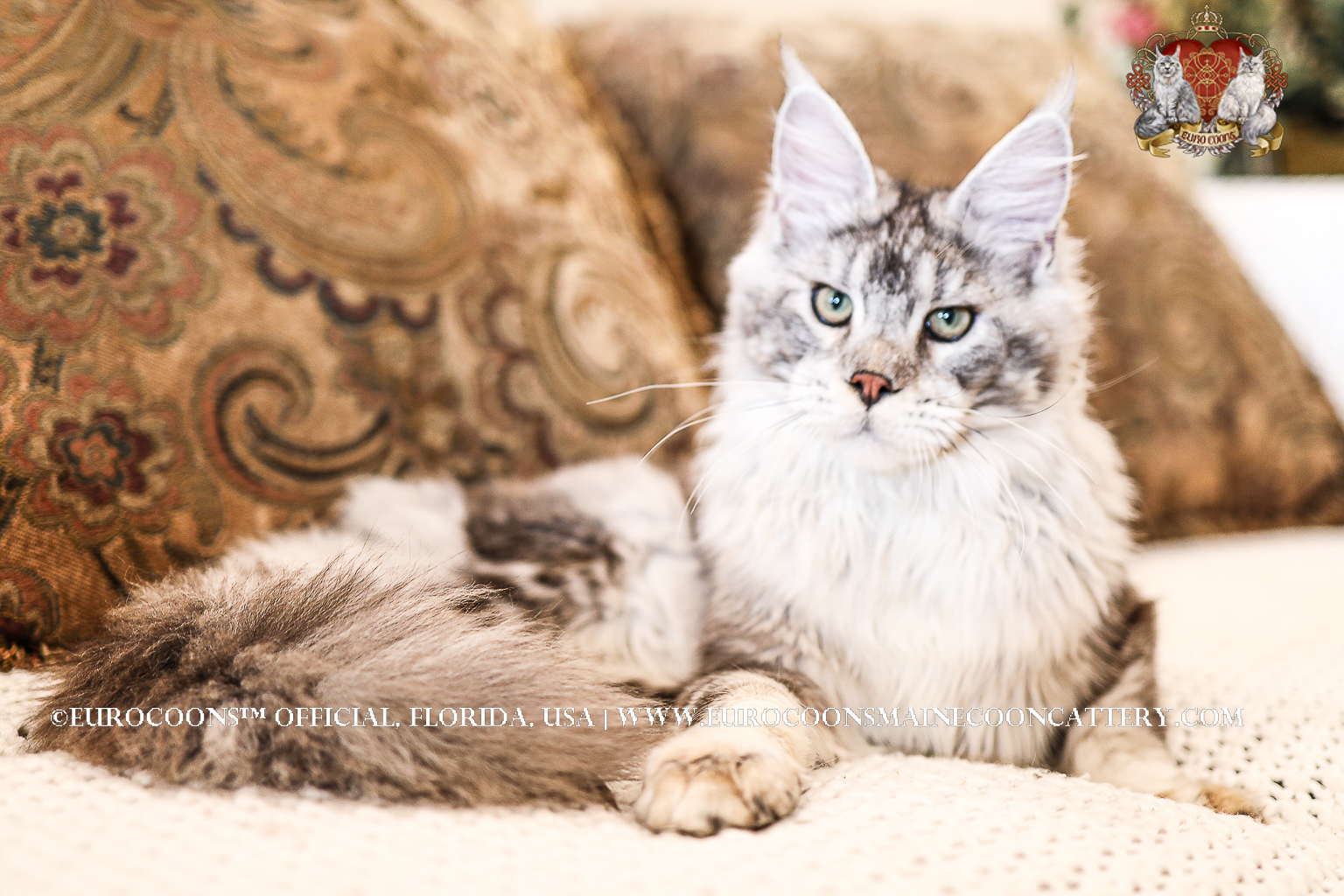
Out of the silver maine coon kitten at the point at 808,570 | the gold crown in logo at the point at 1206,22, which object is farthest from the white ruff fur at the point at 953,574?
the gold crown in logo at the point at 1206,22

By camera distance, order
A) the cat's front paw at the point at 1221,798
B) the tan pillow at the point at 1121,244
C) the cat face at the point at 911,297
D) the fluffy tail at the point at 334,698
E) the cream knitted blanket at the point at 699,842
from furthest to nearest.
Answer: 1. the tan pillow at the point at 1121,244
2. the cat face at the point at 911,297
3. the cat's front paw at the point at 1221,798
4. the fluffy tail at the point at 334,698
5. the cream knitted blanket at the point at 699,842

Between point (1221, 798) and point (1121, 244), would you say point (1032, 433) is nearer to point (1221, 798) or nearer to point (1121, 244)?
point (1221, 798)

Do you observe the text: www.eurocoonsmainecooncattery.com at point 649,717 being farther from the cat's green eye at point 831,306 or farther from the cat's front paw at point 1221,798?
the cat's green eye at point 831,306

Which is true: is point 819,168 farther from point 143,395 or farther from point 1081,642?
point 143,395

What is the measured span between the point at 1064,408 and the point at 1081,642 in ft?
0.92

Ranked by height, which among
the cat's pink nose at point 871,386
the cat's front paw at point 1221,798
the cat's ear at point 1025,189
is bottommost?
the cat's front paw at point 1221,798

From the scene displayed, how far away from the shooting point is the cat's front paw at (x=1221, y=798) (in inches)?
30.4

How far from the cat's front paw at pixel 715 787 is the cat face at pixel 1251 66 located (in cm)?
103

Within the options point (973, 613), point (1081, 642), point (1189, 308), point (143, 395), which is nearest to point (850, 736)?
point (973, 613)

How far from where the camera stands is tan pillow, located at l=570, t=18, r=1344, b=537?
1.57 m

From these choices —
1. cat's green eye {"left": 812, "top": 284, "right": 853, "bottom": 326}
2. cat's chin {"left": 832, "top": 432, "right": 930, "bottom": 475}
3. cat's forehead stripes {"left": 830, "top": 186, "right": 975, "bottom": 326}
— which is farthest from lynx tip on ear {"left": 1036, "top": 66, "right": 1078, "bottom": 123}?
cat's chin {"left": 832, "top": 432, "right": 930, "bottom": 475}

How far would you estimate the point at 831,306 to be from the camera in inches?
38.0

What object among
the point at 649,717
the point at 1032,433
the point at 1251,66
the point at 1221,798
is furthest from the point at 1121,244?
the point at 649,717

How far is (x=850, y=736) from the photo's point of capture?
0.90 metres
